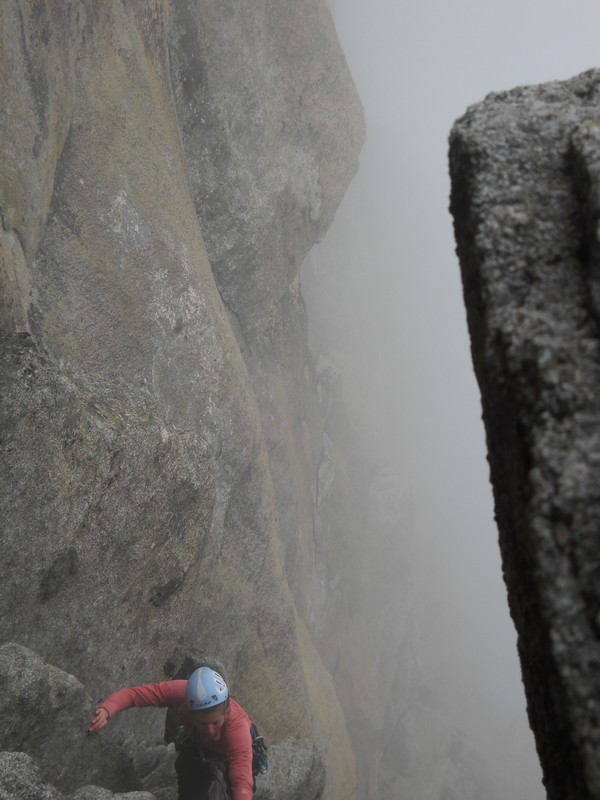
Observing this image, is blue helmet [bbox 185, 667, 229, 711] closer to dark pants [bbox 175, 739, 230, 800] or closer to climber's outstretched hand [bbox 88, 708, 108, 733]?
dark pants [bbox 175, 739, 230, 800]

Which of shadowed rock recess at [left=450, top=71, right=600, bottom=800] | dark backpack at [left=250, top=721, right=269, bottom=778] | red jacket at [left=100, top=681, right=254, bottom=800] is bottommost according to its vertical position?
dark backpack at [left=250, top=721, right=269, bottom=778]

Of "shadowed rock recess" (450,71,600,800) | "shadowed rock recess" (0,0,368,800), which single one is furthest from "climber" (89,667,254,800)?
"shadowed rock recess" (450,71,600,800)

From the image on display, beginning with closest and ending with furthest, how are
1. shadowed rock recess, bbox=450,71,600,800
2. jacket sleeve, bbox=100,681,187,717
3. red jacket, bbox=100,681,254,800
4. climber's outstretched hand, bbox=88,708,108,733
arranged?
shadowed rock recess, bbox=450,71,600,800 < climber's outstretched hand, bbox=88,708,108,733 < red jacket, bbox=100,681,254,800 < jacket sleeve, bbox=100,681,187,717

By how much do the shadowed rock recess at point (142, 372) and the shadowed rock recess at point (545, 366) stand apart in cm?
711

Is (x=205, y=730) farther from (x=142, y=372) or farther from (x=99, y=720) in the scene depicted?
(x=142, y=372)

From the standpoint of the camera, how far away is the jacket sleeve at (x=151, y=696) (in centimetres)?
1018

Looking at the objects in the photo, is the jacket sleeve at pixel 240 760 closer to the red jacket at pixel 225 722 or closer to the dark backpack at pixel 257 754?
the red jacket at pixel 225 722

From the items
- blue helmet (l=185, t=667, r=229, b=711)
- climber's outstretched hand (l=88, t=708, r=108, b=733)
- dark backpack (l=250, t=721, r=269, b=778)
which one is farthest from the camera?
dark backpack (l=250, t=721, r=269, b=778)

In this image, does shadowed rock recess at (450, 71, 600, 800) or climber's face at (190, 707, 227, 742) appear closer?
shadowed rock recess at (450, 71, 600, 800)

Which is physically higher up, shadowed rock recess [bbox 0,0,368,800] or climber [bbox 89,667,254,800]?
shadowed rock recess [bbox 0,0,368,800]

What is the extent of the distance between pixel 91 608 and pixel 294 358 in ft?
67.3

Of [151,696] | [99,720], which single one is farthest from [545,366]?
[151,696]

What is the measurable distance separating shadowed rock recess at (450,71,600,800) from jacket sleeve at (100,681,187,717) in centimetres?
785

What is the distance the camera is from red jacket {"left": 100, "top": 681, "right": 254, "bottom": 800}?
995 cm
